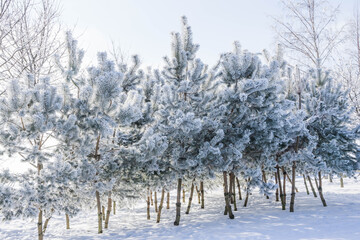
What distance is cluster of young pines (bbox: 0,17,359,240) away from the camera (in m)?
5.17

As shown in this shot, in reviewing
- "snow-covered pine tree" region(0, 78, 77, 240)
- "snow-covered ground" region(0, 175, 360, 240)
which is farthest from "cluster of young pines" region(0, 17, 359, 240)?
"snow-covered ground" region(0, 175, 360, 240)

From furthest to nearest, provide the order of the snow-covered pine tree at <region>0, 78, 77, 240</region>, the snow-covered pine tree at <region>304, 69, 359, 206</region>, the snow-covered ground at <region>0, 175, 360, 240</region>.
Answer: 1. the snow-covered pine tree at <region>304, 69, 359, 206</region>
2. the snow-covered ground at <region>0, 175, 360, 240</region>
3. the snow-covered pine tree at <region>0, 78, 77, 240</region>

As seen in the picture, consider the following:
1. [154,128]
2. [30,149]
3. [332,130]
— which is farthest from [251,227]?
[30,149]

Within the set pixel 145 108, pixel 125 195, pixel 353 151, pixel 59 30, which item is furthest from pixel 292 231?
pixel 59 30

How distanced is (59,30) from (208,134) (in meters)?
6.68

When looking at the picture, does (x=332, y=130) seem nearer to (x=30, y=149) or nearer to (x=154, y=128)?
(x=154, y=128)

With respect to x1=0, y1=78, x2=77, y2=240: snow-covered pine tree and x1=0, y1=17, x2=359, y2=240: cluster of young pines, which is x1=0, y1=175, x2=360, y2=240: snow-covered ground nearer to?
x1=0, y1=17, x2=359, y2=240: cluster of young pines

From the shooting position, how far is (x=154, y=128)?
7031 millimetres

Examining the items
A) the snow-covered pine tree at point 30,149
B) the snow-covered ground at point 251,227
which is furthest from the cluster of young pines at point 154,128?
the snow-covered ground at point 251,227

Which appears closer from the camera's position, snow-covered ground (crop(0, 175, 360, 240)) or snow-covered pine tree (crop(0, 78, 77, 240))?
snow-covered pine tree (crop(0, 78, 77, 240))

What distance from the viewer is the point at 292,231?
20.5ft

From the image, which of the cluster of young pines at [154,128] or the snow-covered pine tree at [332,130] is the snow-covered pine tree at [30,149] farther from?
the snow-covered pine tree at [332,130]

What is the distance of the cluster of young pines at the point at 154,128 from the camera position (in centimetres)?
517

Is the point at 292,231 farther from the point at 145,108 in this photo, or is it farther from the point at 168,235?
the point at 145,108
